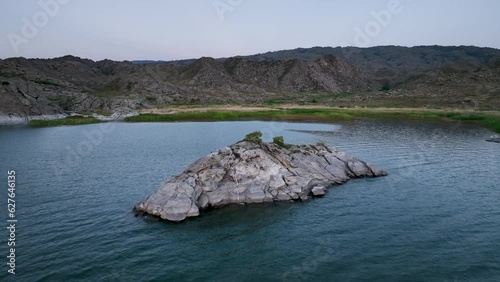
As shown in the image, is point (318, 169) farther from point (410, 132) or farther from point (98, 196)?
point (410, 132)

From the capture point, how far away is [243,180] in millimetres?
42688

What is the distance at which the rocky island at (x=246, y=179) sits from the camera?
38250mm

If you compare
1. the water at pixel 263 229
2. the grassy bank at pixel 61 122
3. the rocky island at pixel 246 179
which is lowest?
the water at pixel 263 229

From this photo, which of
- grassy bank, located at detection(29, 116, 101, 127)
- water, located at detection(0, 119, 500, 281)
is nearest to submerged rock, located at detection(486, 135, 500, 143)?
water, located at detection(0, 119, 500, 281)

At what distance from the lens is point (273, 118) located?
439 ft

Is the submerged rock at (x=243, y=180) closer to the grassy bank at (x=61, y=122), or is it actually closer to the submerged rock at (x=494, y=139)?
the submerged rock at (x=494, y=139)

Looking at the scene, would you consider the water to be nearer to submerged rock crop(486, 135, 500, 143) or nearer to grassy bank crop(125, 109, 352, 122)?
submerged rock crop(486, 135, 500, 143)

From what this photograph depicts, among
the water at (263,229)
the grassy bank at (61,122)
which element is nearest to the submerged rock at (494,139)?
the water at (263,229)

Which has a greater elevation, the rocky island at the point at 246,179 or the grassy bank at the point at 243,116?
the grassy bank at the point at 243,116

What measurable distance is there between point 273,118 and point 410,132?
5107cm

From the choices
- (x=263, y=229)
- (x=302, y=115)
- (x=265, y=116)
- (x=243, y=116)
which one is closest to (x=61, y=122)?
(x=243, y=116)

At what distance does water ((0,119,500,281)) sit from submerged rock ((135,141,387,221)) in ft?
5.10

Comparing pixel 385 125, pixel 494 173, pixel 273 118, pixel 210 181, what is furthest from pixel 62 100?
pixel 494 173

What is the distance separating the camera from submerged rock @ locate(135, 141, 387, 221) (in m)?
38.2
